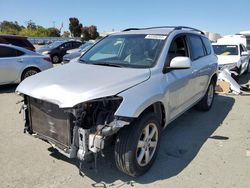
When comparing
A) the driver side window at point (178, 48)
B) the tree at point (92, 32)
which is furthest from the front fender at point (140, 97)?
the tree at point (92, 32)

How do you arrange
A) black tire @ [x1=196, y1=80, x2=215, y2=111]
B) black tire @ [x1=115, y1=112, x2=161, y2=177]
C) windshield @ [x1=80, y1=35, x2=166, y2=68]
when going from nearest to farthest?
1. black tire @ [x1=115, y1=112, x2=161, y2=177]
2. windshield @ [x1=80, y1=35, x2=166, y2=68]
3. black tire @ [x1=196, y1=80, x2=215, y2=111]

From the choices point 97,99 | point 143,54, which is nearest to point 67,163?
point 97,99

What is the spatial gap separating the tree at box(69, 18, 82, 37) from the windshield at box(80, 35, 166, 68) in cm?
7732

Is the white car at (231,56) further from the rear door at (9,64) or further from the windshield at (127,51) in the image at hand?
the rear door at (9,64)

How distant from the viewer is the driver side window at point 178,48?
4.51m

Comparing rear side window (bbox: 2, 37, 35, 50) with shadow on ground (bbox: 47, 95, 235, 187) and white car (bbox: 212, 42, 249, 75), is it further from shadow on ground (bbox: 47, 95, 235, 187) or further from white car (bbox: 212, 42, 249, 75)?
shadow on ground (bbox: 47, 95, 235, 187)

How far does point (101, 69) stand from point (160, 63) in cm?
85

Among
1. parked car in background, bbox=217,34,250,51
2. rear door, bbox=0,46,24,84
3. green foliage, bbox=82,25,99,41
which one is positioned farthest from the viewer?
green foliage, bbox=82,25,99,41

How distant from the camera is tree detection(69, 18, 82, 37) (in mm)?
79000

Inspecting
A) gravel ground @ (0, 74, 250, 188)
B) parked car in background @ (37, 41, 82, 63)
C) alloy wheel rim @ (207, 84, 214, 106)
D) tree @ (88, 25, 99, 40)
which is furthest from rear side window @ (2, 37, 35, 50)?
tree @ (88, 25, 99, 40)

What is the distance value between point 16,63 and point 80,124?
680 cm

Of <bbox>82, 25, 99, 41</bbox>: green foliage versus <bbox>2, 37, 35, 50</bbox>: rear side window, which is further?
<bbox>82, 25, 99, 41</bbox>: green foliage

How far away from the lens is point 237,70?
11.0 m

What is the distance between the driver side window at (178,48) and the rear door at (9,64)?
6.12 m
